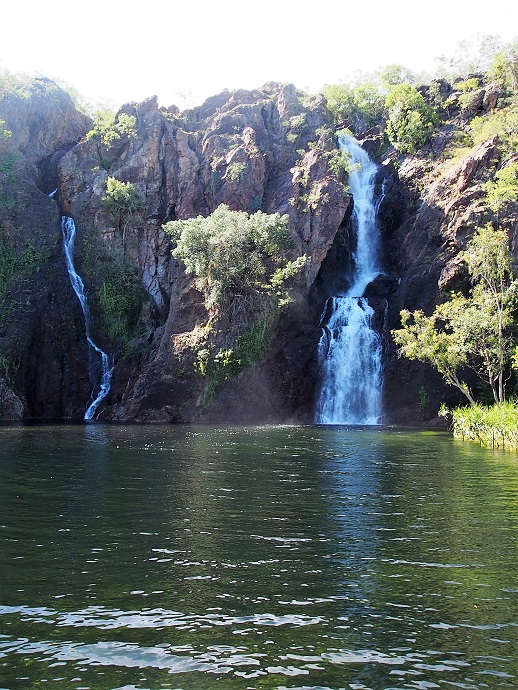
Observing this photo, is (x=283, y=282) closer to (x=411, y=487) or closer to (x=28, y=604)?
(x=411, y=487)

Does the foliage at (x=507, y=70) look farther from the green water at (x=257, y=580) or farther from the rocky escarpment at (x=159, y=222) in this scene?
the green water at (x=257, y=580)

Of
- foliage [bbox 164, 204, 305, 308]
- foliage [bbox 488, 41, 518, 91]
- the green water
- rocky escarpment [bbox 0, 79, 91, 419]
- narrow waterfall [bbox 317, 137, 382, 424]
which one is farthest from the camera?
foliage [bbox 488, 41, 518, 91]

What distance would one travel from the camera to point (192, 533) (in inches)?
469

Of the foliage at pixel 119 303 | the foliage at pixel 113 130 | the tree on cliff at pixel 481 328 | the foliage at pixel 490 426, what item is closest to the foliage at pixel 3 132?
the foliage at pixel 113 130

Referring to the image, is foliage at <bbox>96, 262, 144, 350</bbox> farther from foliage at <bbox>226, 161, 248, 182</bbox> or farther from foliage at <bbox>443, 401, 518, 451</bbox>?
foliage at <bbox>443, 401, 518, 451</bbox>

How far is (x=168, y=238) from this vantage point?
2442 inches

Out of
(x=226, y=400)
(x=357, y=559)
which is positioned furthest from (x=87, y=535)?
(x=226, y=400)

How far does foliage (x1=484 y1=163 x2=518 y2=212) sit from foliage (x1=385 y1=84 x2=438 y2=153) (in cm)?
1402

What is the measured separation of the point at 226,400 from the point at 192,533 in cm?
3816

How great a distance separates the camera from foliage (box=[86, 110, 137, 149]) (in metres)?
66.6

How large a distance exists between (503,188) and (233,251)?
20.5m

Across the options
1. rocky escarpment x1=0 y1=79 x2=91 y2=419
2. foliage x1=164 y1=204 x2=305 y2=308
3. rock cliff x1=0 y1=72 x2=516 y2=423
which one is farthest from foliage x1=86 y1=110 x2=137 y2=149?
foliage x1=164 y1=204 x2=305 y2=308

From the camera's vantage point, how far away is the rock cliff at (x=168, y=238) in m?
50.2

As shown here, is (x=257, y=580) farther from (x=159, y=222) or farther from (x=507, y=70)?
(x=507, y=70)
